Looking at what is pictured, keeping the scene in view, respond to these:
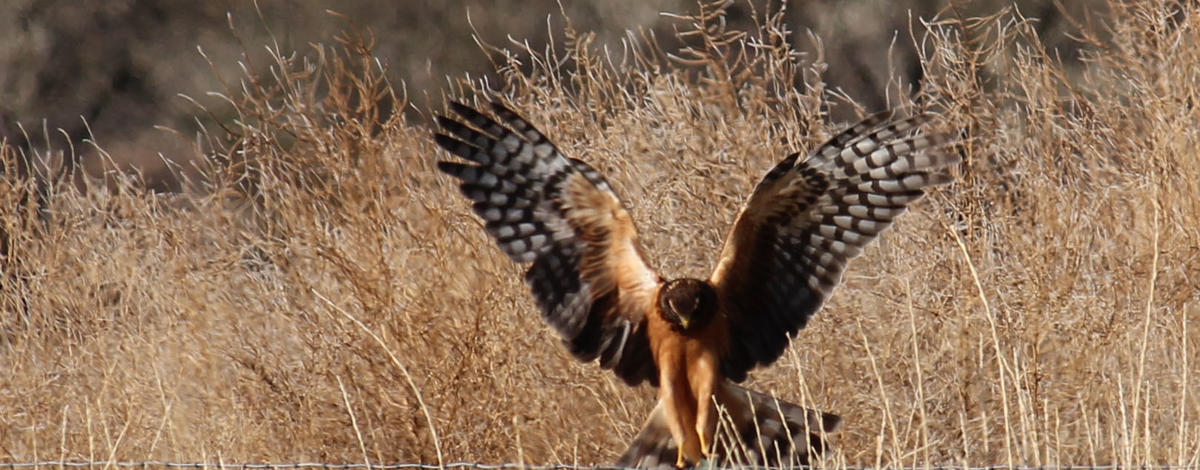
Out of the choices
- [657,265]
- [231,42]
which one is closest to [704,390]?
[657,265]

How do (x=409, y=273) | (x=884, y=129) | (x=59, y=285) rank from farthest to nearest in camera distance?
1. (x=59, y=285)
2. (x=409, y=273)
3. (x=884, y=129)

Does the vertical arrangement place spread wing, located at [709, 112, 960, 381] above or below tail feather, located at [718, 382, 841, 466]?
above

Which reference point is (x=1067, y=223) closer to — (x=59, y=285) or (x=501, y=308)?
(x=501, y=308)

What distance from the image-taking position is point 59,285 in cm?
641

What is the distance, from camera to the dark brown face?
471 centimetres

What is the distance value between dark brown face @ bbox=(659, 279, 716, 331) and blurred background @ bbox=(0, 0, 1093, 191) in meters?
9.86

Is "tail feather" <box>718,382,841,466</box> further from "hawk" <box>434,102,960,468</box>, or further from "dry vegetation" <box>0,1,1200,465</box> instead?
"dry vegetation" <box>0,1,1200,465</box>

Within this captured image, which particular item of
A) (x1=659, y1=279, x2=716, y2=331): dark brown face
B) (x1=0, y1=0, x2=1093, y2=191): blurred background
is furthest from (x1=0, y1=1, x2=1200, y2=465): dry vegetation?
(x1=0, y1=0, x2=1093, y2=191): blurred background

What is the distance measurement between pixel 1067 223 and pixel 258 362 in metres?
2.64

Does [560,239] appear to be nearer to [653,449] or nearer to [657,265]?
[653,449]

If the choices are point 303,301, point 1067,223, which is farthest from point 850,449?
point 303,301

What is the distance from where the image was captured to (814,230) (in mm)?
5023

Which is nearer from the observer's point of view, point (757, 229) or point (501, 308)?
point (757, 229)

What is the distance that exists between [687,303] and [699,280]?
6.7 inches
